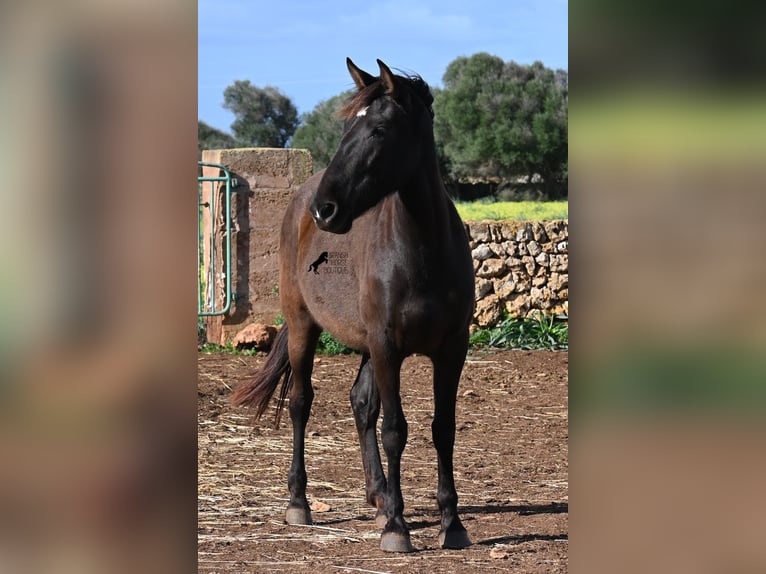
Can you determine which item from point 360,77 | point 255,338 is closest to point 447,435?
point 360,77

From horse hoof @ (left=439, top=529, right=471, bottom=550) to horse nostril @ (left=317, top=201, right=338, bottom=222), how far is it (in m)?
1.60

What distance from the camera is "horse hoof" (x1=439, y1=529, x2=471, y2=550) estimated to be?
431 cm

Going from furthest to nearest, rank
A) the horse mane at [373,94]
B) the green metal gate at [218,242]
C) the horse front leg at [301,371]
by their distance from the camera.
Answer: the green metal gate at [218,242] < the horse front leg at [301,371] < the horse mane at [373,94]

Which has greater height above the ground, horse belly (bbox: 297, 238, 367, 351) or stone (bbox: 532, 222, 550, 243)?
stone (bbox: 532, 222, 550, 243)

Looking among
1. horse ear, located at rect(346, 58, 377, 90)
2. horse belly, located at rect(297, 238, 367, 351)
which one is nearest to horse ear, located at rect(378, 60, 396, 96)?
horse ear, located at rect(346, 58, 377, 90)

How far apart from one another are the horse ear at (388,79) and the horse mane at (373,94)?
0.03 metres

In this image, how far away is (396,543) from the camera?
423 centimetres

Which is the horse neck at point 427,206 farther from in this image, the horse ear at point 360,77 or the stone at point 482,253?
the stone at point 482,253

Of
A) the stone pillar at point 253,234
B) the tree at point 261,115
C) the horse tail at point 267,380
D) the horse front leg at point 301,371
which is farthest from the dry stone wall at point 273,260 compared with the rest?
the tree at point 261,115

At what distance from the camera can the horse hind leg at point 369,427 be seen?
16.6ft

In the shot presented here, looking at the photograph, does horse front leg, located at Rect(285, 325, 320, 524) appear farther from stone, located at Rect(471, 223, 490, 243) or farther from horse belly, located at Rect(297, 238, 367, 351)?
stone, located at Rect(471, 223, 490, 243)
